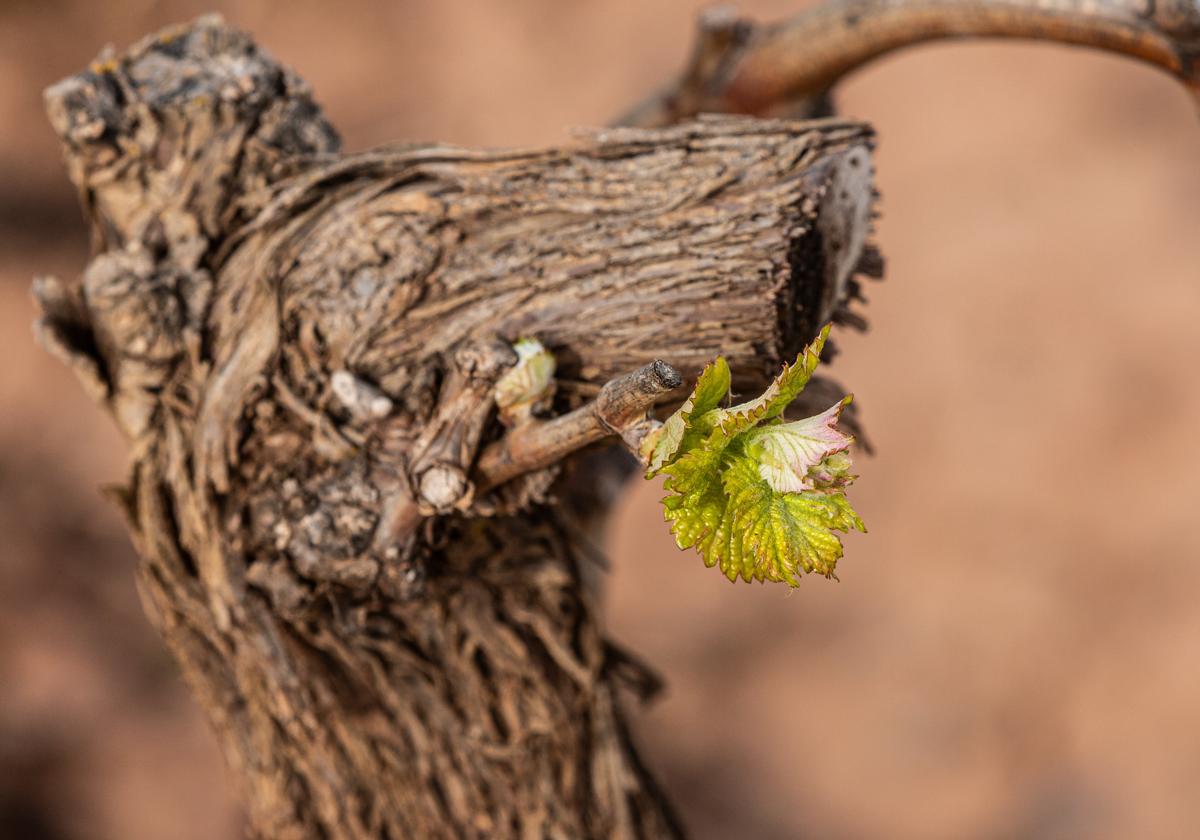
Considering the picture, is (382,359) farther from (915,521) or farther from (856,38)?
(915,521)

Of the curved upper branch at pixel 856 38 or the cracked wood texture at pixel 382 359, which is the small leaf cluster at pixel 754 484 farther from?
the curved upper branch at pixel 856 38

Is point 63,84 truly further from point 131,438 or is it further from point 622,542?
point 622,542

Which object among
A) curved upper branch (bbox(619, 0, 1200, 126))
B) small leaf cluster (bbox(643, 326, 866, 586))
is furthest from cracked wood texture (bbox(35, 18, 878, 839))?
curved upper branch (bbox(619, 0, 1200, 126))

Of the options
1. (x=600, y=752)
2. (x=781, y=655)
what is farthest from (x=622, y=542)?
(x=600, y=752)

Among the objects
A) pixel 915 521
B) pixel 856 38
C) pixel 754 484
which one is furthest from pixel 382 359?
pixel 915 521

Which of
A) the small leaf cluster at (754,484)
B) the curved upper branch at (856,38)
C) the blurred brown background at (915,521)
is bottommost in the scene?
the blurred brown background at (915,521)

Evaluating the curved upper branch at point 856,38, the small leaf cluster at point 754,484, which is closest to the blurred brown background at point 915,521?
the curved upper branch at point 856,38

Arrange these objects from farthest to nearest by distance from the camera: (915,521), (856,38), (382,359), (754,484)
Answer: (915,521), (856,38), (382,359), (754,484)
